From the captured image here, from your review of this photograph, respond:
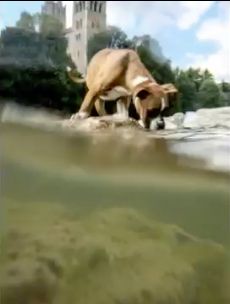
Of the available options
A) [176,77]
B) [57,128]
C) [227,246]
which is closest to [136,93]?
[176,77]

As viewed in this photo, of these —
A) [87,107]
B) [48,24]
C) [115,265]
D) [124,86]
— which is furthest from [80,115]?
[115,265]

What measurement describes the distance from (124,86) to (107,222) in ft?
1.21

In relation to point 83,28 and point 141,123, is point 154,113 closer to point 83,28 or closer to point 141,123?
point 141,123

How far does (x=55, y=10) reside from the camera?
4.74 ft

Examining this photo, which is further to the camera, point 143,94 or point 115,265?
point 143,94

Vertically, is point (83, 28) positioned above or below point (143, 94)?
above

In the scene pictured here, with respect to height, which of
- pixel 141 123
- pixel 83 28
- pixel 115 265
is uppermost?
pixel 83 28

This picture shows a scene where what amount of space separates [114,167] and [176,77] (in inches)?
11.7

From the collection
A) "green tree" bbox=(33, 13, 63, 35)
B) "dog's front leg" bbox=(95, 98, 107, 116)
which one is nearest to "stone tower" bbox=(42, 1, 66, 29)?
"green tree" bbox=(33, 13, 63, 35)

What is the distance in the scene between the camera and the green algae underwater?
1.34m

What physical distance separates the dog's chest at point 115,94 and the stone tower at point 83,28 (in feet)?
0.27

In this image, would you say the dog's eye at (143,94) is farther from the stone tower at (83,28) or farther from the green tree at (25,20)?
the green tree at (25,20)

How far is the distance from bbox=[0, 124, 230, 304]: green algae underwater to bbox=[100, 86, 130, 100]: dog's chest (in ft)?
0.33

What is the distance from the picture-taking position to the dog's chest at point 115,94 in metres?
1.47
